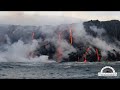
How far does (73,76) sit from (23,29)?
86cm

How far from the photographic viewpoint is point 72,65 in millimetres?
3492

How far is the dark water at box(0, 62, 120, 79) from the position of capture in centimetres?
344

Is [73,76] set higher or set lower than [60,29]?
lower

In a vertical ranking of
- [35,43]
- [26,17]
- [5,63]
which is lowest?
[5,63]

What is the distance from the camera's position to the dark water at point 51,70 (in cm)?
344

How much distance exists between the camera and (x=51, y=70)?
3459 mm
